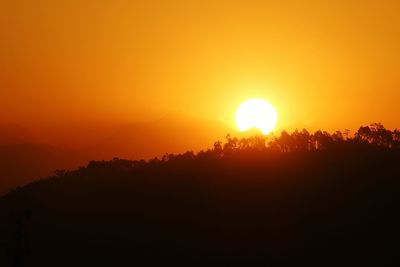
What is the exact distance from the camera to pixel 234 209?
505 feet

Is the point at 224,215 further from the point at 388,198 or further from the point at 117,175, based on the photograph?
the point at 117,175

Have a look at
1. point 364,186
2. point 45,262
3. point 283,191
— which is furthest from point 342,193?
point 45,262

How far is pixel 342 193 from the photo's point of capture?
149 meters

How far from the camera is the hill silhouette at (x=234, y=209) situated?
12975cm

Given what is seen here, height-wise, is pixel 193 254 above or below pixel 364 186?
below

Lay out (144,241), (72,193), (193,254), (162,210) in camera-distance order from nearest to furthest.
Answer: (193,254) < (144,241) < (162,210) < (72,193)

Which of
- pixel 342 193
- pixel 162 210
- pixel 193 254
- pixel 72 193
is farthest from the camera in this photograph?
pixel 72 193

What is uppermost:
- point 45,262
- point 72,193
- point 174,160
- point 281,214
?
point 174,160

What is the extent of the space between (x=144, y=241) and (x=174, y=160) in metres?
54.9

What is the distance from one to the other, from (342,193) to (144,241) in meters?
52.6

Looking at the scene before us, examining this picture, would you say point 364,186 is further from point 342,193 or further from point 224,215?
point 224,215

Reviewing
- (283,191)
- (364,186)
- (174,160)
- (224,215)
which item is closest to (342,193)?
(364,186)

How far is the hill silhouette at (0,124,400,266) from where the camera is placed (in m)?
130

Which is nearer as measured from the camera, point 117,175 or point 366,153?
point 366,153
